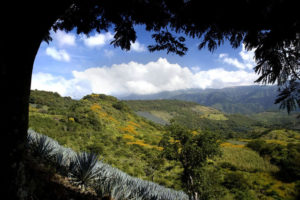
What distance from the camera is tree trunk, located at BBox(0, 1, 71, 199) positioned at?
1.10 m

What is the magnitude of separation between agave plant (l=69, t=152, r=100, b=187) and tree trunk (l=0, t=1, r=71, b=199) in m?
2.34

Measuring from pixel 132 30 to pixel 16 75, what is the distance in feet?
7.79

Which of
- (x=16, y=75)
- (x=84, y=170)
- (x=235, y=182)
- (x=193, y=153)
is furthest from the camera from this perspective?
(x=235, y=182)

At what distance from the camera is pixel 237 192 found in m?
20.6

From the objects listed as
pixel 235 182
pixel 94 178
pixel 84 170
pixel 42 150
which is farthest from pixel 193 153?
pixel 235 182

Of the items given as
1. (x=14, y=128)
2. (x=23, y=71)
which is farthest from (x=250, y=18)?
(x=14, y=128)

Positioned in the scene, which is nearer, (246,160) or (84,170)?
(84,170)

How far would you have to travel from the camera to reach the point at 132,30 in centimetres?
306

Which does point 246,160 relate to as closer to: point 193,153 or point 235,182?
point 235,182

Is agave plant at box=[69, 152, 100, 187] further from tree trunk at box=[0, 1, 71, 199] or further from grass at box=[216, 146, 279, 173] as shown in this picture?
grass at box=[216, 146, 279, 173]

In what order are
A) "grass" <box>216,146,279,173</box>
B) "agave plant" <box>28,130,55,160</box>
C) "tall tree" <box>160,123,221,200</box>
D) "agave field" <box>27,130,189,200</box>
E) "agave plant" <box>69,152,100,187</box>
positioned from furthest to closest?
"grass" <box>216,146,279,173</box> → "tall tree" <box>160,123,221,200</box> → "agave plant" <box>28,130,55,160</box> → "agave plant" <box>69,152,100,187</box> → "agave field" <box>27,130,189,200</box>

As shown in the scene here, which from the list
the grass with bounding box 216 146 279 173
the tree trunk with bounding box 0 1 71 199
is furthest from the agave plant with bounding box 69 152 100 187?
the grass with bounding box 216 146 279 173

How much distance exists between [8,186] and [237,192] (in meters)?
26.9

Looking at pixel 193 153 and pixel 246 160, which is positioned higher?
pixel 193 153
